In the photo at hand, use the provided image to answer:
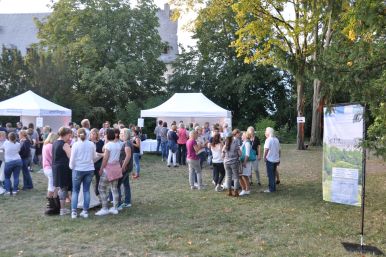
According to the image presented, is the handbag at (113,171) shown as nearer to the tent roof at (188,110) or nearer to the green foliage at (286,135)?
the tent roof at (188,110)

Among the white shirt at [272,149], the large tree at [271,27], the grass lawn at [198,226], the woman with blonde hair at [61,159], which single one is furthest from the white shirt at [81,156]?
the large tree at [271,27]

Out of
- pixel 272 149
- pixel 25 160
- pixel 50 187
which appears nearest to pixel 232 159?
pixel 272 149

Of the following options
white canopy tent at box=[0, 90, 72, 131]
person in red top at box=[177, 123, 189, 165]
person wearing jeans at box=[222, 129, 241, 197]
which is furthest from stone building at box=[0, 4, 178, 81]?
person wearing jeans at box=[222, 129, 241, 197]

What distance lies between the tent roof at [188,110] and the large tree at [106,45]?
433 inches

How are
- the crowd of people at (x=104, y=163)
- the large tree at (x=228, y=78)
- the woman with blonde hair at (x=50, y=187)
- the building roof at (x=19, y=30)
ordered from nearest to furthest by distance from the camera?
1. the crowd of people at (x=104, y=163)
2. the woman with blonde hair at (x=50, y=187)
3. the large tree at (x=228, y=78)
4. the building roof at (x=19, y=30)

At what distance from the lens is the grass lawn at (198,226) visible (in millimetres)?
6031

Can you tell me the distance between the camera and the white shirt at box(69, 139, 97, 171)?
299 inches

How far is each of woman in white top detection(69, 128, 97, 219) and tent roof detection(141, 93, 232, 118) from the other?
13.4 metres

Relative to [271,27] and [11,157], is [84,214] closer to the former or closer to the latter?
[11,157]

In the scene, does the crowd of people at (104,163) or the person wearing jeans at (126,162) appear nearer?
the crowd of people at (104,163)

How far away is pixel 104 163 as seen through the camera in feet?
26.0

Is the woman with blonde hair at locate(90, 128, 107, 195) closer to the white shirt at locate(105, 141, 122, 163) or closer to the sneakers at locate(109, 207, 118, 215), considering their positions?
the sneakers at locate(109, 207, 118, 215)

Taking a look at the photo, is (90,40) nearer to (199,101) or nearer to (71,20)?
(71,20)

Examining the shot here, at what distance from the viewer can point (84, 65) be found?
33062mm
